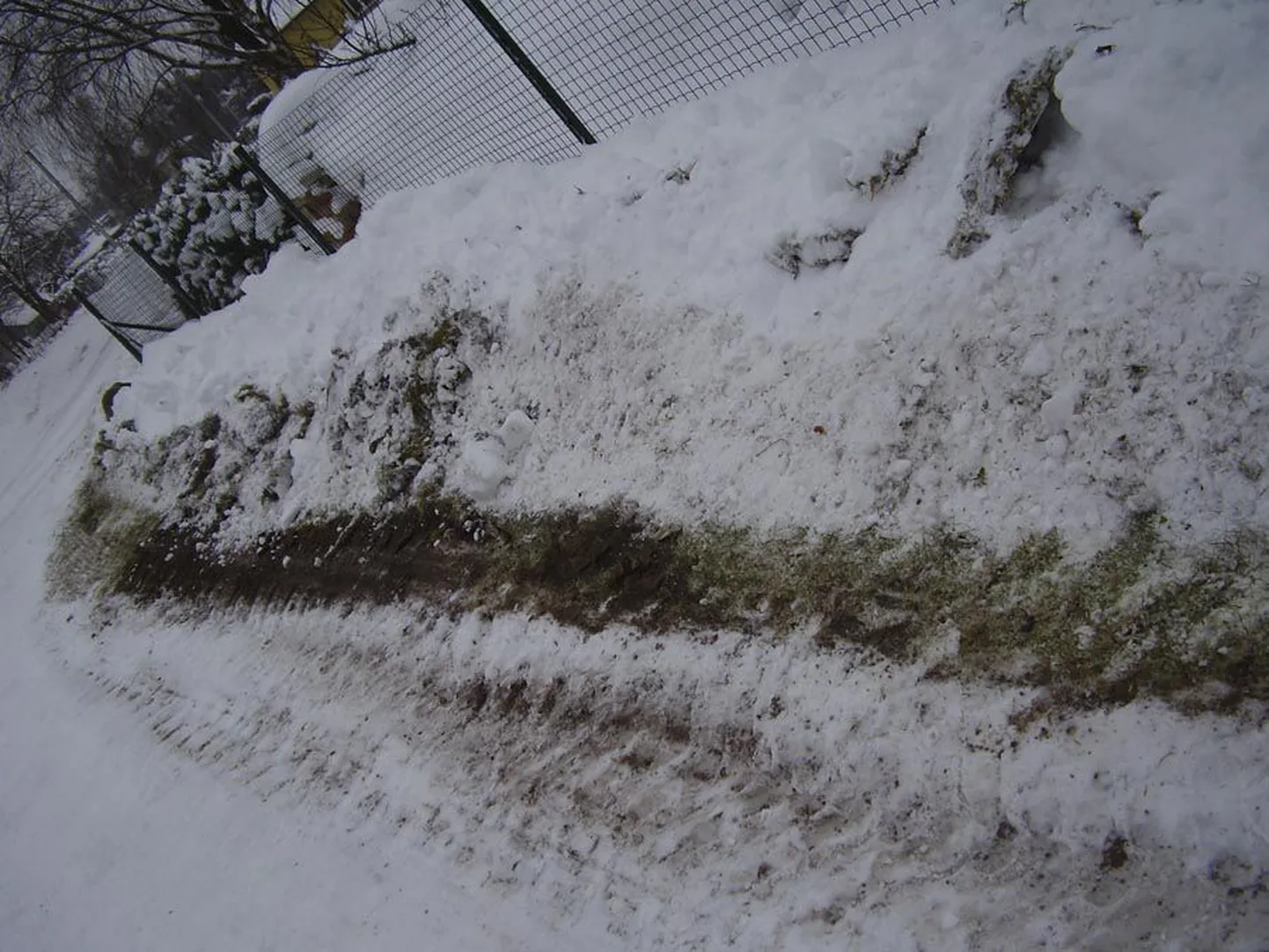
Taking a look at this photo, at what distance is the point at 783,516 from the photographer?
13.2 feet

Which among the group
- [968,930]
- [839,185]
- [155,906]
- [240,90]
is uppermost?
[240,90]

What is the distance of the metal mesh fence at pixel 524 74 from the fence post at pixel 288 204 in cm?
64

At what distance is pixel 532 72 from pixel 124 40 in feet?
21.2

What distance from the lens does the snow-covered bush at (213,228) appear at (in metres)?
9.90

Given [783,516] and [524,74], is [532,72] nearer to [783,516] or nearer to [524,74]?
[524,74]

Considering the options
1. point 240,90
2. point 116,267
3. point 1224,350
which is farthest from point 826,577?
A: point 240,90

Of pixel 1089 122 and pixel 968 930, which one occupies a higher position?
pixel 1089 122

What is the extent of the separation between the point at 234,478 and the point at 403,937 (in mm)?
5690

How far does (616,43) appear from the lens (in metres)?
5.99

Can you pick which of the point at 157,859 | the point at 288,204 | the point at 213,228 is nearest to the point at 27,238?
the point at 213,228

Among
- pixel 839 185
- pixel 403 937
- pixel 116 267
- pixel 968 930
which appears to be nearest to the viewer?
pixel 968 930

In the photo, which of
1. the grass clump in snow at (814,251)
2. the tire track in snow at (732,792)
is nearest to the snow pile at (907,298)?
the grass clump in snow at (814,251)

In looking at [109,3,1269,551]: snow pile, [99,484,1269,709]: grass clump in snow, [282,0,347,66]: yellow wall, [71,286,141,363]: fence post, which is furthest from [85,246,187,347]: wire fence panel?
[99,484,1269,709]: grass clump in snow

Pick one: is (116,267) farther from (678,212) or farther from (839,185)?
(839,185)
